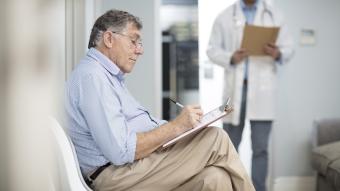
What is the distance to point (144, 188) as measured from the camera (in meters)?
1.12

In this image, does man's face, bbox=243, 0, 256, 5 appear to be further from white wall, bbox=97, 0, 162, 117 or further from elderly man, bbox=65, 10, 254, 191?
elderly man, bbox=65, 10, 254, 191

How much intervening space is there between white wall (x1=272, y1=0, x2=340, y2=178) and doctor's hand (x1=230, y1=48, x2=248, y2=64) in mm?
769

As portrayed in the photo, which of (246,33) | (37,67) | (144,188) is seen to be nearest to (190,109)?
(144,188)

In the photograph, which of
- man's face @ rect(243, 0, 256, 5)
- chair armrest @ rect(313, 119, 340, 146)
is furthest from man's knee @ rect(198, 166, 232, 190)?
chair armrest @ rect(313, 119, 340, 146)

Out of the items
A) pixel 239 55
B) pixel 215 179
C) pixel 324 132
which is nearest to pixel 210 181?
pixel 215 179

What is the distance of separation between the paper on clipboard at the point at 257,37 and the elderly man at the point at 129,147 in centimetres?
121

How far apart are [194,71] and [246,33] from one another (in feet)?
3.70

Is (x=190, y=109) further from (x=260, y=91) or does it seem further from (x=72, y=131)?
(x=260, y=91)

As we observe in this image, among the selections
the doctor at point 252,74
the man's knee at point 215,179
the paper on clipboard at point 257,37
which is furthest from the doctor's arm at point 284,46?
the man's knee at point 215,179

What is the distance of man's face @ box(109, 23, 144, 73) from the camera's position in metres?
1.25

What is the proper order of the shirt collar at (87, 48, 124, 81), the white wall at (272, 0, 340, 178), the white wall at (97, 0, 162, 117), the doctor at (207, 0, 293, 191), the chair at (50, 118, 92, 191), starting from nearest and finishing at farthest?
the chair at (50, 118, 92, 191) < the shirt collar at (87, 48, 124, 81) < the doctor at (207, 0, 293, 191) < the white wall at (97, 0, 162, 117) < the white wall at (272, 0, 340, 178)

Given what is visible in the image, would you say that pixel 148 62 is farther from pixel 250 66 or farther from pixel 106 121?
pixel 106 121

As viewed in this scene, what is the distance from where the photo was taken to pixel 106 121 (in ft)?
3.41

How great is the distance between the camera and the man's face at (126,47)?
125cm
